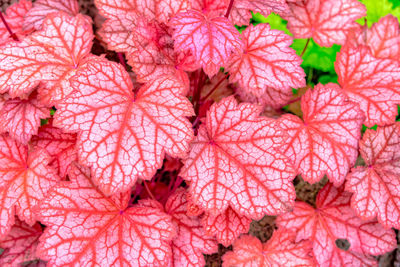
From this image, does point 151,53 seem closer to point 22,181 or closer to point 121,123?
point 121,123

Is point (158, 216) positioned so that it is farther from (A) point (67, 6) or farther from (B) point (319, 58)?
(B) point (319, 58)

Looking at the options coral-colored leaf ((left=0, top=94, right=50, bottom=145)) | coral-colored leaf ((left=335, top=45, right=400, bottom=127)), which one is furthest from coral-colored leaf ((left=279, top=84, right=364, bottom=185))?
coral-colored leaf ((left=0, top=94, right=50, bottom=145))

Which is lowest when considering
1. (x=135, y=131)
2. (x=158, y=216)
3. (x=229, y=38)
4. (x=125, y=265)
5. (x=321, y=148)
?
(x=125, y=265)

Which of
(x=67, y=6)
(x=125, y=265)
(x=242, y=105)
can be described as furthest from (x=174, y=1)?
(x=125, y=265)

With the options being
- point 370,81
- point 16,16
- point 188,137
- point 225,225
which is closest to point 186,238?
point 225,225

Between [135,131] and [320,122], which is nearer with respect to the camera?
[135,131]

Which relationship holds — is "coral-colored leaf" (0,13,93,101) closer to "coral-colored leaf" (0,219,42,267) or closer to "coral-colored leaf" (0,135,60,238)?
"coral-colored leaf" (0,135,60,238)
